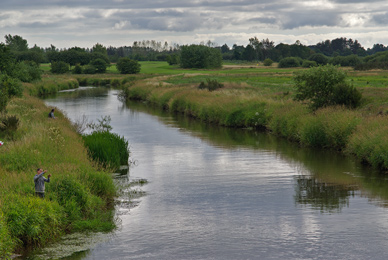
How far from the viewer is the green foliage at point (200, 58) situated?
15825cm

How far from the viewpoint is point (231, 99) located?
44562 mm

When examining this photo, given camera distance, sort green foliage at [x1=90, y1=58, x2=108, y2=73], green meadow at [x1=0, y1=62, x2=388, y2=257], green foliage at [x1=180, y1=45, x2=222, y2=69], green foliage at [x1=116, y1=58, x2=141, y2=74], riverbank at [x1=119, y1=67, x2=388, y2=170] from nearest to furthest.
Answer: green meadow at [x1=0, y1=62, x2=388, y2=257], riverbank at [x1=119, y1=67, x2=388, y2=170], green foliage at [x1=116, y1=58, x2=141, y2=74], green foliage at [x1=90, y1=58, x2=108, y2=73], green foliage at [x1=180, y1=45, x2=222, y2=69]

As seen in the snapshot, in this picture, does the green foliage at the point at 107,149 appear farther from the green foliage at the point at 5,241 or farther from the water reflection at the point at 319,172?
the green foliage at the point at 5,241

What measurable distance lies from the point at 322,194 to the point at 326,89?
16638 millimetres

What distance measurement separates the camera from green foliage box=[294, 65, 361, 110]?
34094 millimetres

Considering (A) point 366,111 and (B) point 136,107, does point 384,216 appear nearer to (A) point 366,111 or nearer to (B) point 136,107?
(A) point 366,111

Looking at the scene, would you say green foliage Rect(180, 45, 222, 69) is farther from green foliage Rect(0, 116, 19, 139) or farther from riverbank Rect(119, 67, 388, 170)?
green foliage Rect(0, 116, 19, 139)

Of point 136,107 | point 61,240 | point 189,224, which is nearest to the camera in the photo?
point 61,240

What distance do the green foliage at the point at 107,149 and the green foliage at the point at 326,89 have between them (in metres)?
15.8

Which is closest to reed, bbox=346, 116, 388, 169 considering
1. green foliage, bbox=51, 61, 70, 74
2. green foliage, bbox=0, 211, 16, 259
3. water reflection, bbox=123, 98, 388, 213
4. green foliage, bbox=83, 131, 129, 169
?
water reflection, bbox=123, 98, 388, 213

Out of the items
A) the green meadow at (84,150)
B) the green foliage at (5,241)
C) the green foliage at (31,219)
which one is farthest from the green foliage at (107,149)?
the green foliage at (5,241)

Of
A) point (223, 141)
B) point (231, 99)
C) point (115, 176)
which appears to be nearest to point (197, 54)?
point (231, 99)

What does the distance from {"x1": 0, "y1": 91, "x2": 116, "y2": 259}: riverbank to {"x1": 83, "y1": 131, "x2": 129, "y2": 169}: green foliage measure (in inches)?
73.9

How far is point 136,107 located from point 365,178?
140ft
